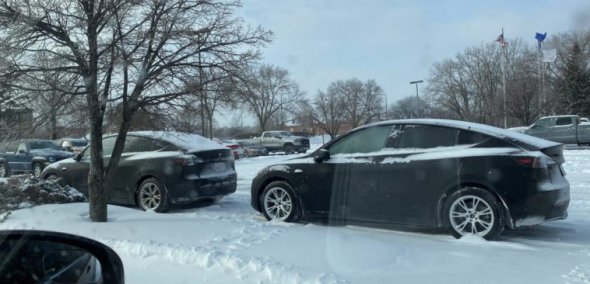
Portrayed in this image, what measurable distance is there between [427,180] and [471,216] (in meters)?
0.68

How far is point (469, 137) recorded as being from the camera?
6.79 meters

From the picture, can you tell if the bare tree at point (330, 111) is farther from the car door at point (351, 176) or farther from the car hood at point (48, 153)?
the car door at point (351, 176)

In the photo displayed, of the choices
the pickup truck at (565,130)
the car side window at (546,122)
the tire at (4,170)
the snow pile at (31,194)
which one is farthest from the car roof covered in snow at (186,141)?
the car side window at (546,122)

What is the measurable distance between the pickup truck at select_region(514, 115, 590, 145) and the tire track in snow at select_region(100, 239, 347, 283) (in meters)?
23.6

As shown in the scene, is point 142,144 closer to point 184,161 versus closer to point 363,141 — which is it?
point 184,161

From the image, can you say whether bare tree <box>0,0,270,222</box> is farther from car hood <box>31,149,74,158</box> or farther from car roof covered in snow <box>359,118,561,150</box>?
car hood <box>31,149,74,158</box>

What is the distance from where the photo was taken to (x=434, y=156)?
679 centimetres

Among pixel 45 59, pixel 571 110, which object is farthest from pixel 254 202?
pixel 571 110

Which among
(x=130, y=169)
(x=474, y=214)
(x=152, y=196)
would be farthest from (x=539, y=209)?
(x=130, y=169)

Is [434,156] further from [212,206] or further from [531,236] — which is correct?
[212,206]

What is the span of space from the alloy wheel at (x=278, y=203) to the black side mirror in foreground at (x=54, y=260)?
5034 mm

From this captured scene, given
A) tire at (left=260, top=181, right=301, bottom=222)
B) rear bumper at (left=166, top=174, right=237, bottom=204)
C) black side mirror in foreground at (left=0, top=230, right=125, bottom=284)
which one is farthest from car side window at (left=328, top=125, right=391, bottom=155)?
black side mirror in foreground at (left=0, top=230, right=125, bottom=284)

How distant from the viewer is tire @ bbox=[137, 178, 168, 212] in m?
9.00

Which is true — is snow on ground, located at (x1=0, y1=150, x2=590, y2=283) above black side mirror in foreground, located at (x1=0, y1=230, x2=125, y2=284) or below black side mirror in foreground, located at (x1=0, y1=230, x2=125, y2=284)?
below
